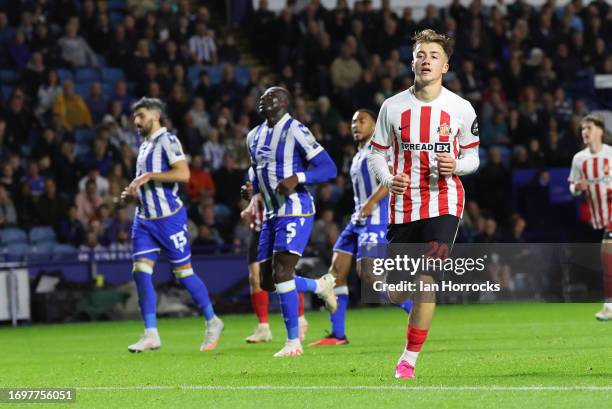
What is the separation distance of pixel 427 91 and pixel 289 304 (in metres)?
3.16

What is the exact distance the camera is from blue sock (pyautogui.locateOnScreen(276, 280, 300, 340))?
35.8ft

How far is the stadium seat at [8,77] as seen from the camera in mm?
20828

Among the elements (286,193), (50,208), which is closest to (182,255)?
(286,193)

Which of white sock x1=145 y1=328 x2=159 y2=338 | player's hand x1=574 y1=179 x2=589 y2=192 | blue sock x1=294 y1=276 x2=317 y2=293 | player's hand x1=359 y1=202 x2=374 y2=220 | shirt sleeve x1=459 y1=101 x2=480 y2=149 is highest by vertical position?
shirt sleeve x1=459 y1=101 x2=480 y2=149

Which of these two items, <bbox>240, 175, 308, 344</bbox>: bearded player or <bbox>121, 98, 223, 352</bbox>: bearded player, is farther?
<bbox>240, 175, 308, 344</bbox>: bearded player

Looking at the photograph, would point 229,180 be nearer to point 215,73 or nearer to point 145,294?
point 215,73

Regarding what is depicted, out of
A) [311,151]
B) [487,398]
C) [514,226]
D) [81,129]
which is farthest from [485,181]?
[487,398]

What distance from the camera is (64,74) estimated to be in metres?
21.2

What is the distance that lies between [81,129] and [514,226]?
21.7ft

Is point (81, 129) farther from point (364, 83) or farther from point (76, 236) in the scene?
point (364, 83)

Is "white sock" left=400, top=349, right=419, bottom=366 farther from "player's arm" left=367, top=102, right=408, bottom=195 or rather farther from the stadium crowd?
the stadium crowd

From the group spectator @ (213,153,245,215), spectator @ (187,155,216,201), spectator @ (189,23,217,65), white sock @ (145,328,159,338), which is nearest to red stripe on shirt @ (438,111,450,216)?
white sock @ (145,328,159,338)

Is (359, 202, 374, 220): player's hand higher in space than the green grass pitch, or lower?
higher

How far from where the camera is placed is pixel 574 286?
65.2 feet
